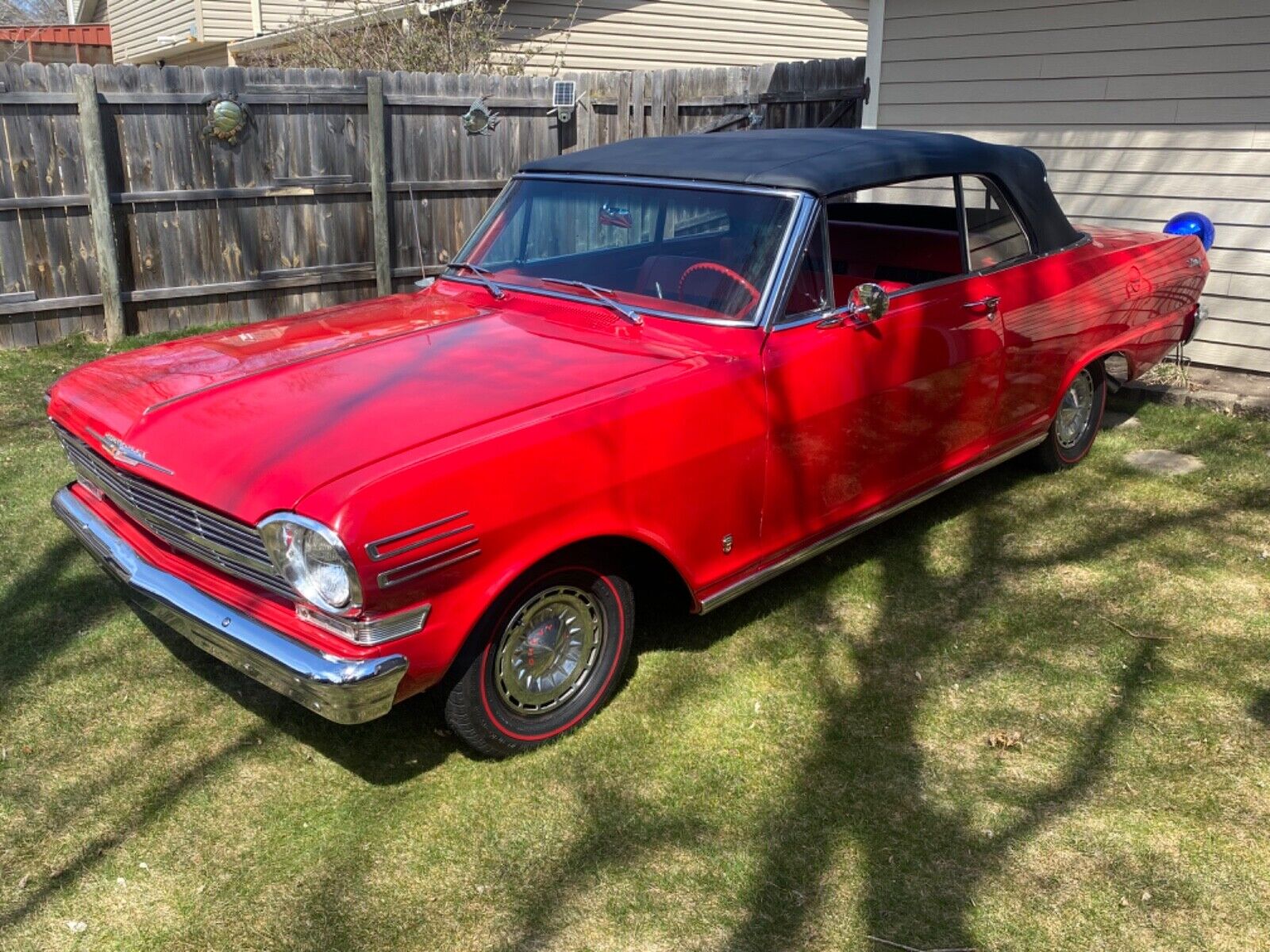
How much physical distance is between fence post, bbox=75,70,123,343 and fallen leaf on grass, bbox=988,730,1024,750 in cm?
719

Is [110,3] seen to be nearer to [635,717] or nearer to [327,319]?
[327,319]

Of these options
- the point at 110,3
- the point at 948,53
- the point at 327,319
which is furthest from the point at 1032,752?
the point at 110,3

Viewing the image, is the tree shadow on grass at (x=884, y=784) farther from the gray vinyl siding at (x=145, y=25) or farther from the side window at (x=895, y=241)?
the gray vinyl siding at (x=145, y=25)

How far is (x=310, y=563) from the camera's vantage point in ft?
9.50

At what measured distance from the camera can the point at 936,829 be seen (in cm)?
321

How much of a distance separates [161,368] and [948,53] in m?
6.58

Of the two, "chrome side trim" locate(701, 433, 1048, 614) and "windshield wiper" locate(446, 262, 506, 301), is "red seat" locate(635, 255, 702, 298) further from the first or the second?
"chrome side trim" locate(701, 433, 1048, 614)

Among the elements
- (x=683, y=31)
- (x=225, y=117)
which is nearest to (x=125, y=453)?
(x=225, y=117)

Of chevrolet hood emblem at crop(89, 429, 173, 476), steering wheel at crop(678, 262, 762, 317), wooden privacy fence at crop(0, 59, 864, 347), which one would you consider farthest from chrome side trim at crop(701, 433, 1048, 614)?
wooden privacy fence at crop(0, 59, 864, 347)

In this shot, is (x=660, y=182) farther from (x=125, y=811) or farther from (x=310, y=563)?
(x=125, y=811)

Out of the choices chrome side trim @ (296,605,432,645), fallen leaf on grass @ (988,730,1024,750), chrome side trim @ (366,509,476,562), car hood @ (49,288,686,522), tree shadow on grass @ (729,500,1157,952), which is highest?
car hood @ (49,288,686,522)

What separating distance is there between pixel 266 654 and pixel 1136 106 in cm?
691

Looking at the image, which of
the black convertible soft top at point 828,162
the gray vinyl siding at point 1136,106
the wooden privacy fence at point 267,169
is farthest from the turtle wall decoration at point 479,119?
the black convertible soft top at point 828,162

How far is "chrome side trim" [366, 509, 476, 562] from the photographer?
2789 mm
